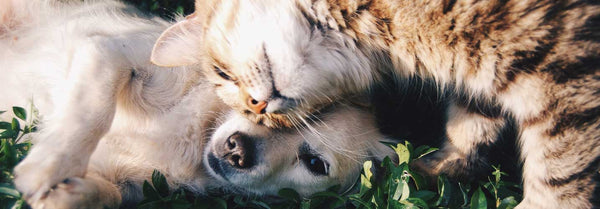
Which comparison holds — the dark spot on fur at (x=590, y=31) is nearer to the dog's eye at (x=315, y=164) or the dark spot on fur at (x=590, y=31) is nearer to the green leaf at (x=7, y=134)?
the dog's eye at (x=315, y=164)

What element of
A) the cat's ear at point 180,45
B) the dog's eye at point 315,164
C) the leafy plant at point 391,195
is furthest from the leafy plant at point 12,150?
the dog's eye at point 315,164

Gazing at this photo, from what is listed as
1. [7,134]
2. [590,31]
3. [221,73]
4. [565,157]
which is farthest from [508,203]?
[7,134]

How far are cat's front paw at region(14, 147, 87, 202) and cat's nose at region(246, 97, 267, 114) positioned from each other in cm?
81

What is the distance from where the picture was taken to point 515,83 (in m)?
2.26

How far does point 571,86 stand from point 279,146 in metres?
1.41

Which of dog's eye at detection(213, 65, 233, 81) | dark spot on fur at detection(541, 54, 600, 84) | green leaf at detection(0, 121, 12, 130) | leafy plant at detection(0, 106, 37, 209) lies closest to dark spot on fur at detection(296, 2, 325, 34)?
dog's eye at detection(213, 65, 233, 81)

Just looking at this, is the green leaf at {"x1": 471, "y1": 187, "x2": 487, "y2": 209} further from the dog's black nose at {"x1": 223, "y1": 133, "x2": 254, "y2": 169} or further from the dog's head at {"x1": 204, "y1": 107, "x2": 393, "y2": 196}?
the dog's black nose at {"x1": 223, "y1": 133, "x2": 254, "y2": 169}

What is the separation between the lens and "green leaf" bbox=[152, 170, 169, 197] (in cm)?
276

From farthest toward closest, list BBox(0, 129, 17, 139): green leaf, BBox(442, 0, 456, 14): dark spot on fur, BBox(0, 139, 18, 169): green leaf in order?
BBox(0, 129, 17, 139): green leaf < BBox(0, 139, 18, 169): green leaf < BBox(442, 0, 456, 14): dark spot on fur

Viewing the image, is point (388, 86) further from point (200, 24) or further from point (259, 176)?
point (200, 24)

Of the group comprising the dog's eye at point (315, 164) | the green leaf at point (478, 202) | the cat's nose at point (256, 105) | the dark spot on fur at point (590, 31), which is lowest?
the dog's eye at point (315, 164)

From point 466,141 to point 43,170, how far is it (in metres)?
1.99

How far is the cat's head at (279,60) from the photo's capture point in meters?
2.51

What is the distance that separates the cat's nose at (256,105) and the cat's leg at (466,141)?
2.83ft
